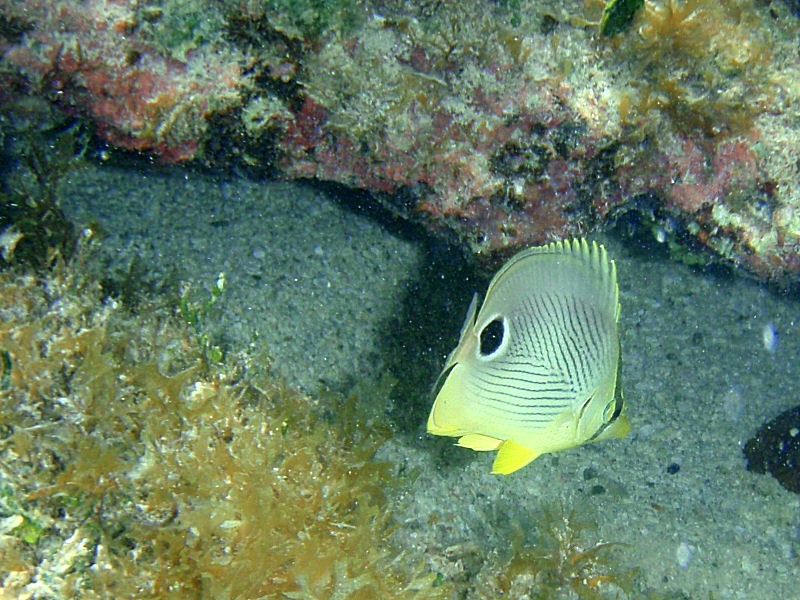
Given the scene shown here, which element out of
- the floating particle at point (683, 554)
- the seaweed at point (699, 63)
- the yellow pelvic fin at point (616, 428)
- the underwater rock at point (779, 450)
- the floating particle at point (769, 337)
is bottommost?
the floating particle at point (683, 554)

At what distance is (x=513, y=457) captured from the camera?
7.22ft

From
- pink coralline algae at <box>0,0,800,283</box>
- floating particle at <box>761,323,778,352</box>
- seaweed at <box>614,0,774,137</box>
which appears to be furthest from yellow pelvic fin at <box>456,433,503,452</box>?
floating particle at <box>761,323,778,352</box>

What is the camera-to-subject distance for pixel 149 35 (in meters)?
2.98

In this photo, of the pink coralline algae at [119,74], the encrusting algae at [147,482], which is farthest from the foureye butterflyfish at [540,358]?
the pink coralline algae at [119,74]

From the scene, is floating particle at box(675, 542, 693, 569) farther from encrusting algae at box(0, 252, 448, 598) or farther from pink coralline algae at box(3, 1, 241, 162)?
pink coralline algae at box(3, 1, 241, 162)

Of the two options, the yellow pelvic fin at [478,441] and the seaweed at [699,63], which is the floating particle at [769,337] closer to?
the seaweed at [699,63]

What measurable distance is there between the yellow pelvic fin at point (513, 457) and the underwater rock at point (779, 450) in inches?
111

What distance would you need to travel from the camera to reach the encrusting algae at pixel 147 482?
2182 millimetres

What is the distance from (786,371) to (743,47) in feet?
8.72

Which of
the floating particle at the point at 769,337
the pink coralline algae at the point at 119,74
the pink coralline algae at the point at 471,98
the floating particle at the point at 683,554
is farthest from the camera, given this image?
the floating particle at the point at 769,337

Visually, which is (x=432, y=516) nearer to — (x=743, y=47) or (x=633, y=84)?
(x=633, y=84)

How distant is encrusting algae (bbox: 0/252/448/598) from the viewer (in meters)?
2.18

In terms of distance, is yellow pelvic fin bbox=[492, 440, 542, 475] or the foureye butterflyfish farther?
yellow pelvic fin bbox=[492, 440, 542, 475]

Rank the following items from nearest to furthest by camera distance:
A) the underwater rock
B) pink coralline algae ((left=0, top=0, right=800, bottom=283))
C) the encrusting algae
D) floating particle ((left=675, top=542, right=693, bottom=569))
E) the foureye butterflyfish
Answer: the foureye butterflyfish, the encrusting algae, pink coralline algae ((left=0, top=0, right=800, bottom=283)), floating particle ((left=675, top=542, right=693, bottom=569)), the underwater rock
